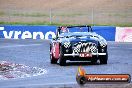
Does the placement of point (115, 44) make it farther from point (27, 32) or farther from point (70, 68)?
point (70, 68)

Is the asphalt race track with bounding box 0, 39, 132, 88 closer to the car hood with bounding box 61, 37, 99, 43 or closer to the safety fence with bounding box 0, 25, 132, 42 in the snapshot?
the car hood with bounding box 61, 37, 99, 43

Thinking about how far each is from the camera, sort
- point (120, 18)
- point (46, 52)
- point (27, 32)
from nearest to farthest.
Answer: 1. point (46, 52)
2. point (27, 32)
3. point (120, 18)

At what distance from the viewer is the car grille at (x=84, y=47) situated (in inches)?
908

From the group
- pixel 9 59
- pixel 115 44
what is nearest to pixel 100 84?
pixel 9 59

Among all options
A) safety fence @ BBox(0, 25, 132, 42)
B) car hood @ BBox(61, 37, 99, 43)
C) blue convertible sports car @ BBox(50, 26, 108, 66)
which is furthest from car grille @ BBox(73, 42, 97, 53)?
safety fence @ BBox(0, 25, 132, 42)

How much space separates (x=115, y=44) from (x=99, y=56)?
48.9 ft

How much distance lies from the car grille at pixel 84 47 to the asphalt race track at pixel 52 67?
1.77 ft

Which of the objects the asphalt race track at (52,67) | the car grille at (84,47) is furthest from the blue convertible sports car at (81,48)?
the asphalt race track at (52,67)

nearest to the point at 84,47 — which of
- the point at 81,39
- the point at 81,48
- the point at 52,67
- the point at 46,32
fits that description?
the point at 81,48

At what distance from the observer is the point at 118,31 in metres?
40.6

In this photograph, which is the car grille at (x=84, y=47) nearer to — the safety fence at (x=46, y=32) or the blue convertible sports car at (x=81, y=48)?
the blue convertible sports car at (x=81, y=48)

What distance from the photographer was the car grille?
2307 centimetres

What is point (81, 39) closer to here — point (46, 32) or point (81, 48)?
point (81, 48)

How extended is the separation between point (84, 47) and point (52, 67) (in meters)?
1.27
